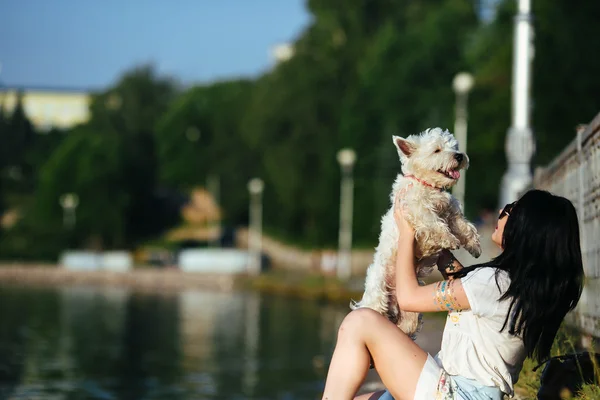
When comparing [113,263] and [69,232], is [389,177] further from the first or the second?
[69,232]

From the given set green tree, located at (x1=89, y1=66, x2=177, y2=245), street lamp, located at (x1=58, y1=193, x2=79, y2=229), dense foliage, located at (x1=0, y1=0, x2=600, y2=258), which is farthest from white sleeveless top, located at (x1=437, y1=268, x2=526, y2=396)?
green tree, located at (x1=89, y1=66, x2=177, y2=245)

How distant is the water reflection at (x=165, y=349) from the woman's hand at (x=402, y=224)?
8145 mm

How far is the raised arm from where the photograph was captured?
4910mm

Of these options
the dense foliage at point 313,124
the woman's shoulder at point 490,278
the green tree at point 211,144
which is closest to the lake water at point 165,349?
the dense foliage at point 313,124

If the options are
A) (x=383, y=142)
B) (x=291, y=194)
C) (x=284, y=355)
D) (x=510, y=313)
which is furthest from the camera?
(x=291, y=194)

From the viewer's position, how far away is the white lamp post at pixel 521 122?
13664 millimetres

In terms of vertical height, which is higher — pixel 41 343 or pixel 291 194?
pixel 291 194

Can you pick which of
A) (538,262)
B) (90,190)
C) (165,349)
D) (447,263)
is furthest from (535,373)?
(90,190)

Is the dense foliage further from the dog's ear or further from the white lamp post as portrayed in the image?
the dog's ear

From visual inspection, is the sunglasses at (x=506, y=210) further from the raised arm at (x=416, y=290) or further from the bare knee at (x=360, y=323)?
the bare knee at (x=360, y=323)

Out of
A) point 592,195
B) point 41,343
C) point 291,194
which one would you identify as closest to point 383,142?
point 291,194

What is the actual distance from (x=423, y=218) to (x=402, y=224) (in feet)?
0.36

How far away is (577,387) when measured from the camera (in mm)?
5211

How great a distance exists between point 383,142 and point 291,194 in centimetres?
777
